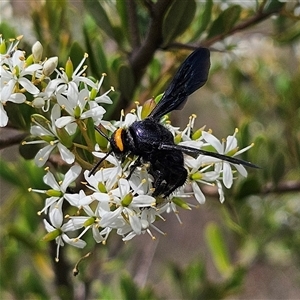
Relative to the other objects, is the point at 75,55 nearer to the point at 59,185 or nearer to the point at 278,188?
the point at 59,185

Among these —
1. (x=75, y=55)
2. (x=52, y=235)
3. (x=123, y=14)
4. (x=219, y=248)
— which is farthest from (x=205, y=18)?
(x=219, y=248)

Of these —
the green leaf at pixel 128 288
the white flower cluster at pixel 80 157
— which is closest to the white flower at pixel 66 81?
the white flower cluster at pixel 80 157

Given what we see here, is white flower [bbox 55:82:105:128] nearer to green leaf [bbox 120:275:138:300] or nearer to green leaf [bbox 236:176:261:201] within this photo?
green leaf [bbox 236:176:261:201]

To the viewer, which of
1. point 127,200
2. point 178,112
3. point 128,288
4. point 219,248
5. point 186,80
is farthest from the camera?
point 219,248

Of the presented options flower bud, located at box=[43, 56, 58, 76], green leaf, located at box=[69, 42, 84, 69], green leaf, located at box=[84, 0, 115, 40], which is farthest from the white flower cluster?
green leaf, located at box=[84, 0, 115, 40]

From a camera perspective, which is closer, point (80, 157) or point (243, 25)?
point (80, 157)

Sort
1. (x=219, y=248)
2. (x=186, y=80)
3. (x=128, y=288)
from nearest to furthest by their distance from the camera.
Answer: (x=186, y=80)
(x=128, y=288)
(x=219, y=248)

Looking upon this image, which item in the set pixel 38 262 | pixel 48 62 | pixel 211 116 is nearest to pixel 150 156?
pixel 48 62
